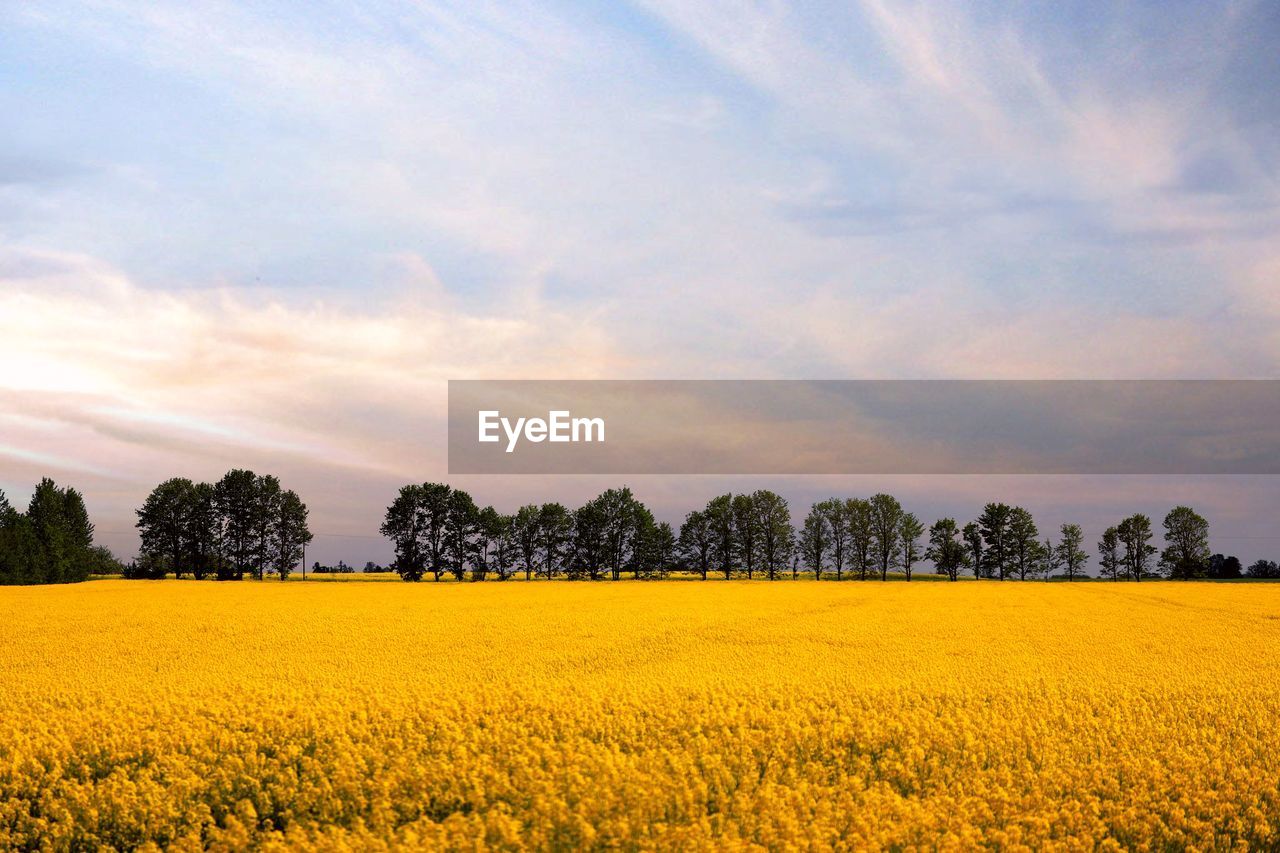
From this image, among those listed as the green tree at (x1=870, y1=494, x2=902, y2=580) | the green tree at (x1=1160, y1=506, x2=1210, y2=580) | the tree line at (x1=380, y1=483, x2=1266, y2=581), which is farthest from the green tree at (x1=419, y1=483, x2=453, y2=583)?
the green tree at (x1=1160, y1=506, x2=1210, y2=580)

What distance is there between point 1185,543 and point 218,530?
131m

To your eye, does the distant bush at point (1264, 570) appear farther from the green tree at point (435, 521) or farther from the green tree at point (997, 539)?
the green tree at point (435, 521)

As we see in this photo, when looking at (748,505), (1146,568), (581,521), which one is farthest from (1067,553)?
(581,521)

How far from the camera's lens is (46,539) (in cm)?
7931

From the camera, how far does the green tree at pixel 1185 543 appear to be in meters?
124

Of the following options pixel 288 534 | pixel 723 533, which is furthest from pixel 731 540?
pixel 288 534

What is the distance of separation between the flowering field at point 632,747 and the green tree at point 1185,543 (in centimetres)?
11459

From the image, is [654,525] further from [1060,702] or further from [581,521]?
[1060,702]

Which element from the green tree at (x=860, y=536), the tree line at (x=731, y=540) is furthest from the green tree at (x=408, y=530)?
the green tree at (x=860, y=536)

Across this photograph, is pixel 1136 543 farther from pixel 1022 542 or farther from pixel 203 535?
pixel 203 535

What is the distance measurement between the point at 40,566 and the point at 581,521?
57495 mm

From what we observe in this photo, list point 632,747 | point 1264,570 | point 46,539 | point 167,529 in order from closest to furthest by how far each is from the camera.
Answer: point 632,747, point 46,539, point 167,529, point 1264,570

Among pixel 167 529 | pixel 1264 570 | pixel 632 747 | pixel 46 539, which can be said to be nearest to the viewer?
pixel 632 747

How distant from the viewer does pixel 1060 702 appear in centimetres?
1759
